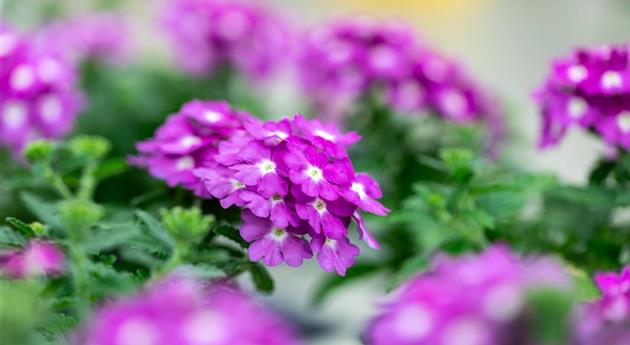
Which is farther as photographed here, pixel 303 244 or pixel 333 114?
pixel 333 114

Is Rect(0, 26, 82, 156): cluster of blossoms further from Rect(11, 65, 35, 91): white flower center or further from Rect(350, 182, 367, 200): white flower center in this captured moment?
Rect(350, 182, 367, 200): white flower center

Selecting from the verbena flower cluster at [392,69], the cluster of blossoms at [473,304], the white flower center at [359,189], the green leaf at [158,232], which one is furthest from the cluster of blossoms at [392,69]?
the cluster of blossoms at [473,304]

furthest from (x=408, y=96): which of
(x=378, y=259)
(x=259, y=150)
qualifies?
(x=259, y=150)

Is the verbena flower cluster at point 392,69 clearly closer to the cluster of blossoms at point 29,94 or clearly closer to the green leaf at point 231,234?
the cluster of blossoms at point 29,94

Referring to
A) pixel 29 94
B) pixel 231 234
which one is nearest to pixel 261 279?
pixel 231 234

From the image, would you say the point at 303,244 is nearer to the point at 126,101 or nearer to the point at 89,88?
the point at 126,101

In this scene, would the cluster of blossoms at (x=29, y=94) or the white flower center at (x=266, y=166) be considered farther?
the cluster of blossoms at (x=29, y=94)
